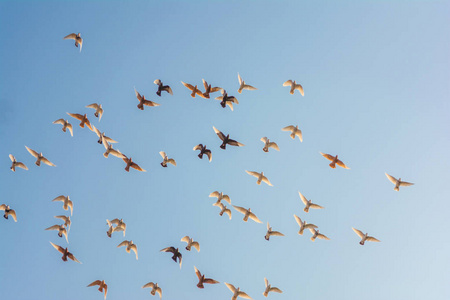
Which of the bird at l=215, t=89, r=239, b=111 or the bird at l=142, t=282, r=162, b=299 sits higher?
the bird at l=215, t=89, r=239, b=111

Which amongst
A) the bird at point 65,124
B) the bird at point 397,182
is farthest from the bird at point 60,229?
the bird at point 397,182

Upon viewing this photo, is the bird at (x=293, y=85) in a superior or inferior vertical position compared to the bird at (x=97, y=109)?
superior

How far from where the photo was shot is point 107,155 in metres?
31.8

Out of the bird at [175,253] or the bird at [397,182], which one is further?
the bird at [397,182]

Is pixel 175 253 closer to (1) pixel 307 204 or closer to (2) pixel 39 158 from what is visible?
(1) pixel 307 204

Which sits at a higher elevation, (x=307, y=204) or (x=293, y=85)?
(x=293, y=85)

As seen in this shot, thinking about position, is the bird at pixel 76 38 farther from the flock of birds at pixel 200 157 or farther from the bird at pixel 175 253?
the bird at pixel 175 253

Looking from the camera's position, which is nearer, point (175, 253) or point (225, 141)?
point (175, 253)

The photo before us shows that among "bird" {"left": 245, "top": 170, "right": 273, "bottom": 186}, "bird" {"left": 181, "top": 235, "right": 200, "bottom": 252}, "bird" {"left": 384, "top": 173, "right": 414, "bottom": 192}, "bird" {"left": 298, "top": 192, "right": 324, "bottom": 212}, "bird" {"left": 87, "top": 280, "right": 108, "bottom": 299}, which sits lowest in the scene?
"bird" {"left": 87, "top": 280, "right": 108, "bottom": 299}

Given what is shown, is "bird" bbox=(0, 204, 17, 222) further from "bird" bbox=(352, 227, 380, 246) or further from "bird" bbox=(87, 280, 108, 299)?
"bird" bbox=(352, 227, 380, 246)

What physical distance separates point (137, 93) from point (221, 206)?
939 cm

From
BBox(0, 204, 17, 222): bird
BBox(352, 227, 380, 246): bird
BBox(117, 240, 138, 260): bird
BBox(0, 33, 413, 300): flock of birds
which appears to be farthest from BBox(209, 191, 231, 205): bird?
BBox(0, 204, 17, 222): bird

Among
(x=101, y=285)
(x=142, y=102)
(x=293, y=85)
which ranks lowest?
(x=101, y=285)

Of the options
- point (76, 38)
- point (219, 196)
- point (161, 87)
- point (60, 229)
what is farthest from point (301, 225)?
point (76, 38)
